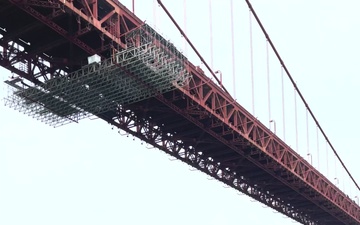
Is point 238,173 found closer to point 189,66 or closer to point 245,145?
point 245,145

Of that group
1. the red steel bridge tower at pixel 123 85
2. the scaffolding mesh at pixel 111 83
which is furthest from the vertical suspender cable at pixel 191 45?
the scaffolding mesh at pixel 111 83

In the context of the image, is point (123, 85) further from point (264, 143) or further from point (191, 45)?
point (264, 143)

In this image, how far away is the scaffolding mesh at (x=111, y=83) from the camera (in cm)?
3073

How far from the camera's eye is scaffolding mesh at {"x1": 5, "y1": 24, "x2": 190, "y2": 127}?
3073 centimetres

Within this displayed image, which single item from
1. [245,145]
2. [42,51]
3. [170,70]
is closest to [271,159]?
[245,145]

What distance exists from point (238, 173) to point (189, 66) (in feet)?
62.3

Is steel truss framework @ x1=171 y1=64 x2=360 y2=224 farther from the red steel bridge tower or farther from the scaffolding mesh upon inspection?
the scaffolding mesh

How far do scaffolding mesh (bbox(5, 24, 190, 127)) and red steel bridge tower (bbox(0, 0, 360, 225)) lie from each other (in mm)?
45

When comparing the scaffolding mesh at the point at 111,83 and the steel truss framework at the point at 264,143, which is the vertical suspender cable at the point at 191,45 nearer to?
the steel truss framework at the point at 264,143

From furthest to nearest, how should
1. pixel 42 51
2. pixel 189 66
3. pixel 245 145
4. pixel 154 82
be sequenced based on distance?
pixel 245 145 → pixel 189 66 → pixel 154 82 → pixel 42 51

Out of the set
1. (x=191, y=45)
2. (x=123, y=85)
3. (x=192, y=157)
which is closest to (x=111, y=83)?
(x=123, y=85)

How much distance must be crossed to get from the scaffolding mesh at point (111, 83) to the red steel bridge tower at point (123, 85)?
5 cm

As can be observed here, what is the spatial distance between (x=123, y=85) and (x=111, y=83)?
0.77 m

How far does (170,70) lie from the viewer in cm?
3247
